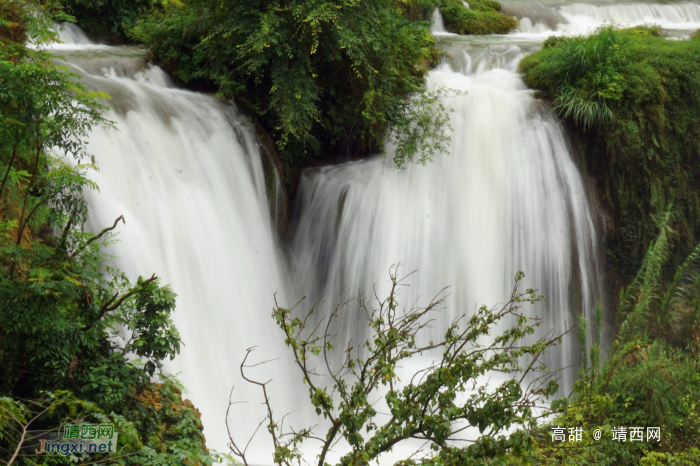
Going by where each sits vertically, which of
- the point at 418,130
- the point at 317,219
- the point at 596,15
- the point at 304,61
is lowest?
the point at 317,219

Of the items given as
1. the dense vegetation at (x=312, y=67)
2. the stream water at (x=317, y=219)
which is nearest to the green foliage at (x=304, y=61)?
the dense vegetation at (x=312, y=67)

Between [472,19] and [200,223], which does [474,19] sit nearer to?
[472,19]

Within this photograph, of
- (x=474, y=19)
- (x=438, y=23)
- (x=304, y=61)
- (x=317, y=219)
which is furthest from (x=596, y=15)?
(x=317, y=219)

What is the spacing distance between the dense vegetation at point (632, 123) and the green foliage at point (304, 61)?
250 centimetres

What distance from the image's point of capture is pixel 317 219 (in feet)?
28.6

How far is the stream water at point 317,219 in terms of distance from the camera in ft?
21.3

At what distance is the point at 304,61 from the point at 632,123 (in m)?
5.57

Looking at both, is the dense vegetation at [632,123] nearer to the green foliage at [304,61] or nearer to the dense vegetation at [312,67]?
the dense vegetation at [312,67]

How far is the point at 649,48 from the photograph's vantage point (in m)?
10.3

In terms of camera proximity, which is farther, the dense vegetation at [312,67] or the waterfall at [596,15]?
the waterfall at [596,15]

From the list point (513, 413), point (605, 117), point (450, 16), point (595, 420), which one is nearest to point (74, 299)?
point (513, 413)

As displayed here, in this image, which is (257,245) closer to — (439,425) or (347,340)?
(347,340)

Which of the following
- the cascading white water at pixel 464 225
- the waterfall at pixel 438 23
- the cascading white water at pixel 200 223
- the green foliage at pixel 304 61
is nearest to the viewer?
the cascading white water at pixel 200 223

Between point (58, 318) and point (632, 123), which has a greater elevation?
point (632, 123)
